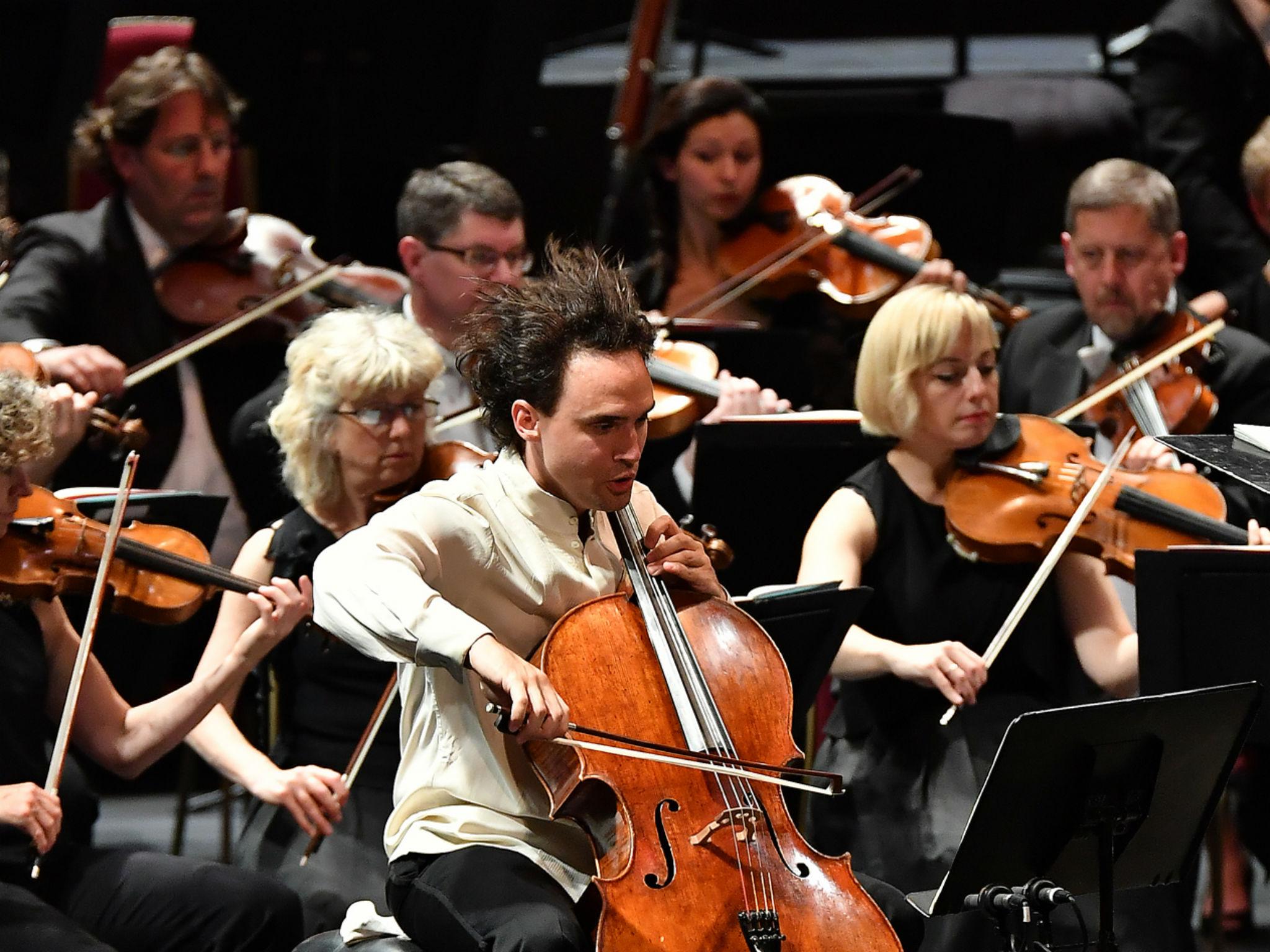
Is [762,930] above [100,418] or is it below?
below

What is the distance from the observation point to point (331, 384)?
9.51ft

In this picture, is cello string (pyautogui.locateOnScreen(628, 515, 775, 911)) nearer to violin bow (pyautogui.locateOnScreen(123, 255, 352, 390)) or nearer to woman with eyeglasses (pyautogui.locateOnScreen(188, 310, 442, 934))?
woman with eyeglasses (pyautogui.locateOnScreen(188, 310, 442, 934))

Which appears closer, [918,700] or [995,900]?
[995,900]

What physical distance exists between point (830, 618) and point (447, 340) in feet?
4.51

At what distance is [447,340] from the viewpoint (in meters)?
3.60

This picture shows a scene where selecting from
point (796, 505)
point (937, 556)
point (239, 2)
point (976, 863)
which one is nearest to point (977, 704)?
point (937, 556)

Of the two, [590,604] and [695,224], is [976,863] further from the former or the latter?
[695,224]

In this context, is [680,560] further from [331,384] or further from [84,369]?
[84,369]

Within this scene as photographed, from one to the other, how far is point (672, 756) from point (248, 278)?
6.58 feet

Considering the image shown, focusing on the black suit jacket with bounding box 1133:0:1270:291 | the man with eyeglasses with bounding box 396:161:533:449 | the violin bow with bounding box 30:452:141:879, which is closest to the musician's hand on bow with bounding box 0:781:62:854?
the violin bow with bounding box 30:452:141:879

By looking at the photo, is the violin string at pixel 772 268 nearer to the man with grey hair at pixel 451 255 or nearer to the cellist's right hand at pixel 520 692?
the man with grey hair at pixel 451 255

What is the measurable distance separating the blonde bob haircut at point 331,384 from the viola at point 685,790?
0.81 m

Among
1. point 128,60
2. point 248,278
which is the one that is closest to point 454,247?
point 248,278

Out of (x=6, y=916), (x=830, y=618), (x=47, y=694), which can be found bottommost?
(x=6, y=916)
